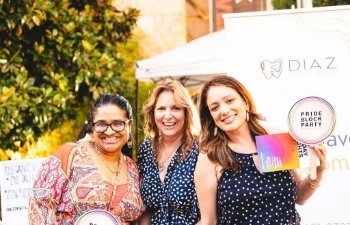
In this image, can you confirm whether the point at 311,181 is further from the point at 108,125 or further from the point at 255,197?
the point at 108,125

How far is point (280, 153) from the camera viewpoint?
342cm

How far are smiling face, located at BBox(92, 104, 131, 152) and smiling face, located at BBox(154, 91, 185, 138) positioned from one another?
10.0 inches

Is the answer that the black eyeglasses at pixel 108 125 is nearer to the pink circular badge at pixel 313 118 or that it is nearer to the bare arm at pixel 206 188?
the bare arm at pixel 206 188

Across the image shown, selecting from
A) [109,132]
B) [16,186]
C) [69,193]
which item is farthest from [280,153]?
[16,186]

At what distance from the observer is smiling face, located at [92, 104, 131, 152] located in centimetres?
382

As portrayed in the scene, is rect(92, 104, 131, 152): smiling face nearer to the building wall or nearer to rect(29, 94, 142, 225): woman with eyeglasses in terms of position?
rect(29, 94, 142, 225): woman with eyeglasses

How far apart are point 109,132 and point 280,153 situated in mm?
934

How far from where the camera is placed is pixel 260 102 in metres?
4.66

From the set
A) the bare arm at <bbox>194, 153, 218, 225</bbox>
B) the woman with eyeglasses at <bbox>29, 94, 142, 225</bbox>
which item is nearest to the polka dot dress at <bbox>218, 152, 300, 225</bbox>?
the bare arm at <bbox>194, 153, 218, 225</bbox>

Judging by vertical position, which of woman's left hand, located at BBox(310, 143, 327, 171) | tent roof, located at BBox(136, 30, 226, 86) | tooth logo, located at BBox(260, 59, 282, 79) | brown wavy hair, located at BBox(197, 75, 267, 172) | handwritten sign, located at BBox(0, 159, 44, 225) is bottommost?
handwritten sign, located at BBox(0, 159, 44, 225)

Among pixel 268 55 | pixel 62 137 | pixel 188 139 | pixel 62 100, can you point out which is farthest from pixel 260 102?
pixel 62 137

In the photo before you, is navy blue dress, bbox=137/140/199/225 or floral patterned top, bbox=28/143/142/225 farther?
navy blue dress, bbox=137/140/199/225

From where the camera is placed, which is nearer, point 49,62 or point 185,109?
point 185,109

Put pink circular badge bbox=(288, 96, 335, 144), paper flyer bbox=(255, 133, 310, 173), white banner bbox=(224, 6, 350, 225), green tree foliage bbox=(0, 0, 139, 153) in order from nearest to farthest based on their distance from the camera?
paper flyer bbox=(255, 133, 310, 173) → pink circular badge bbox=(288, 96, 335, 144) → white banner bbox=(224, 6, 350, 225) → green tree foliage bbox=(0, 0, 139, 153)
